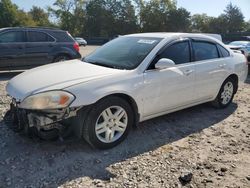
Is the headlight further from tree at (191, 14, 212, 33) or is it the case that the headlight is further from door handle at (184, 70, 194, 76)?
Answer: tree at (191, 14, 212, 33)

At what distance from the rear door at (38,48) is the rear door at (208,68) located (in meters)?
5.76

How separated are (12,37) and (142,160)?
23.3 feet

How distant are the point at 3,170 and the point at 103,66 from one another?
196cm

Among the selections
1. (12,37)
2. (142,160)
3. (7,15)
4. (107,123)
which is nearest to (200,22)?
(7,15)

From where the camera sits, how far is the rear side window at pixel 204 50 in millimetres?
5414

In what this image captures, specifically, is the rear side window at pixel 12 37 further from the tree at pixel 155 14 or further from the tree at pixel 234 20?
the tree at pixel 234 20

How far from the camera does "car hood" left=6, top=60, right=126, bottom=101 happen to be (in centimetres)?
386

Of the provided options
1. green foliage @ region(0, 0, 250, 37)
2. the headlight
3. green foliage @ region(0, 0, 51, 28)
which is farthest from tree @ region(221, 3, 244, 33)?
the headlight

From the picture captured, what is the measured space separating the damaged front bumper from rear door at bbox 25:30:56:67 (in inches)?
242

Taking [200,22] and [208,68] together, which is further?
[200,22]

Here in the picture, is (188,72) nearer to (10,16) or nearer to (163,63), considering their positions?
(163,63)

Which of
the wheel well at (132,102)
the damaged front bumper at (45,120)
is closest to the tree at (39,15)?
the wheel well at (132,102)

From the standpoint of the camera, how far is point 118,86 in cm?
408

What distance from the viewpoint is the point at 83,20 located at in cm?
7069
